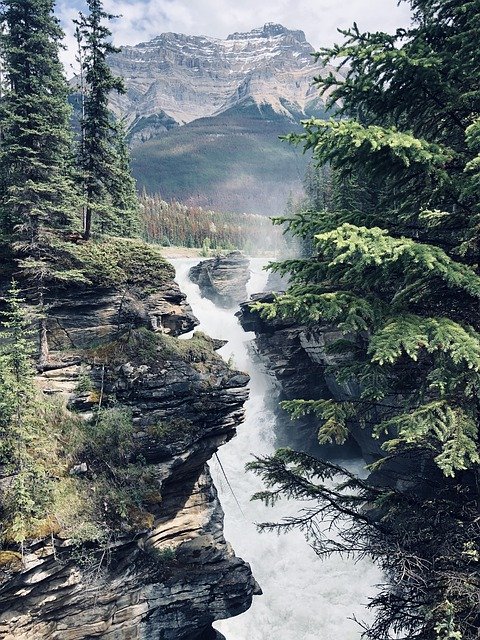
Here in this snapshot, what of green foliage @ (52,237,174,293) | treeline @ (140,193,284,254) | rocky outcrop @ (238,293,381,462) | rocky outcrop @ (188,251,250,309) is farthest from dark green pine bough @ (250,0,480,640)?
treeline @ (140,193,284,254)

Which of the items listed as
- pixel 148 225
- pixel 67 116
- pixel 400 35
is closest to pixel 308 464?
pixel 400 35

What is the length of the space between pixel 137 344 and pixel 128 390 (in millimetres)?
2168

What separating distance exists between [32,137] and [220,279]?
51610 mm

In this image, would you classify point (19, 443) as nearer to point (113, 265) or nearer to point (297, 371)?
point (113, 265)

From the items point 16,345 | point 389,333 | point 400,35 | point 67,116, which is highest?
point 67,116

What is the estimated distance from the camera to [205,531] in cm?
1759

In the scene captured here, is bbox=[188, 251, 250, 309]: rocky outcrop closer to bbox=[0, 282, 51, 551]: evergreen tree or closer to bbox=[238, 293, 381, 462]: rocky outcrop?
bbox=[238, 293, 381, 462]: rocky outcrop

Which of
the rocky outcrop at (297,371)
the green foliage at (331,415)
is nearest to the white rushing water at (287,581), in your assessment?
the rocky outcrop at (297,371)

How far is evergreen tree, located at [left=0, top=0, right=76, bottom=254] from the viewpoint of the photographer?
19.1 m

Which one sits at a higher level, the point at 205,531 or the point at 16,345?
the point at 16,345

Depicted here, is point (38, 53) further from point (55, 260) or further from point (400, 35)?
point (400, 35)

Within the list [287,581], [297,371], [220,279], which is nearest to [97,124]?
[297,371]

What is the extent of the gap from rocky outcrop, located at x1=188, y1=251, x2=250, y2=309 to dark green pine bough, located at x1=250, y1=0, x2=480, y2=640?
203 feet

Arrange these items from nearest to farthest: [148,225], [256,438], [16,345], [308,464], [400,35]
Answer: [400,35], [308,464], [16,345], [256,438], [148,225]
